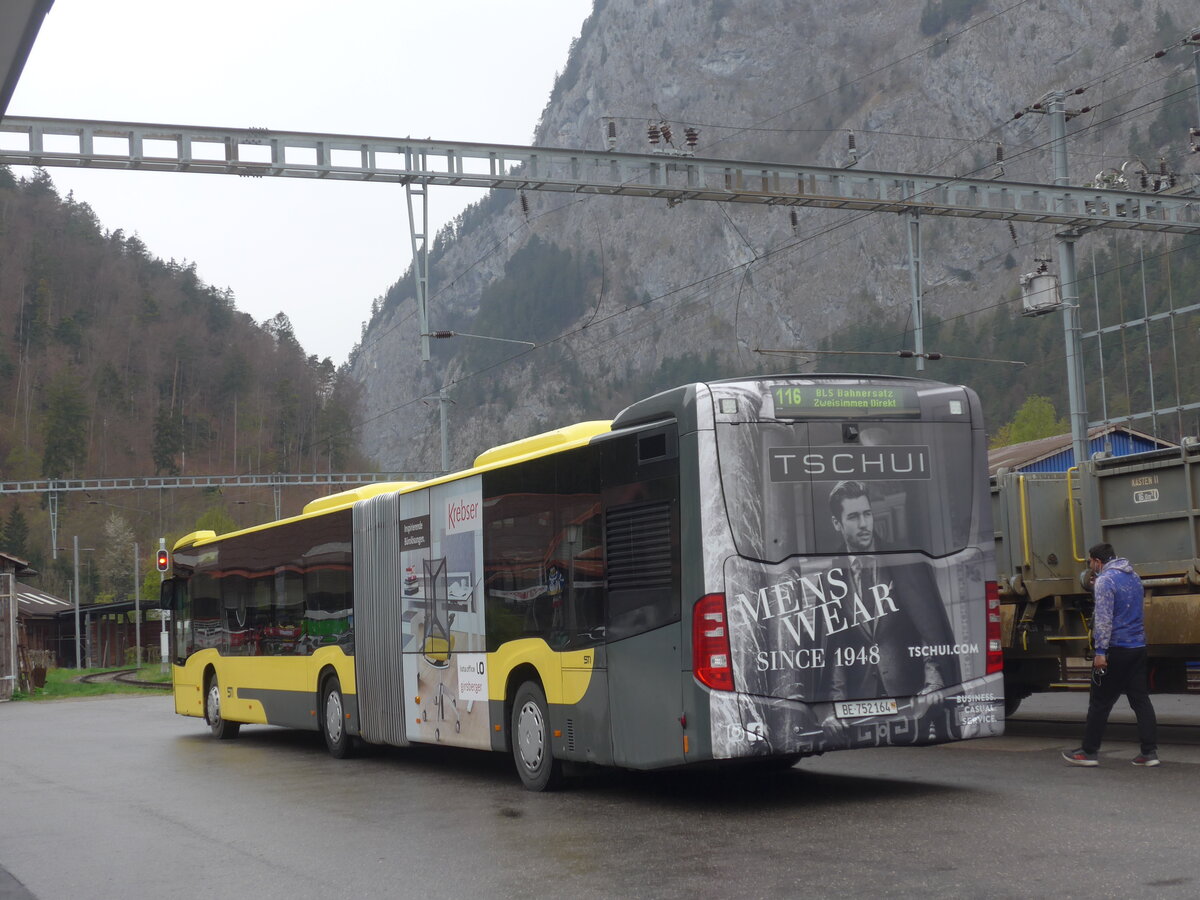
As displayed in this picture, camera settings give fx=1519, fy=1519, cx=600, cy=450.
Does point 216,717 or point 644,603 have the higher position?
point 644,603

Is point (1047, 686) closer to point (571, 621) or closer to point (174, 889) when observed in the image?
point (571, 621)

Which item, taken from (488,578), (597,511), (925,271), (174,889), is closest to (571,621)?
(597,511)

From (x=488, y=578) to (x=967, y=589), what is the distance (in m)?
4.33

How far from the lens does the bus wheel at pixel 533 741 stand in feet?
39.4

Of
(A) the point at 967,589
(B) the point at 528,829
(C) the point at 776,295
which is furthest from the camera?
(C) the point at 776,295

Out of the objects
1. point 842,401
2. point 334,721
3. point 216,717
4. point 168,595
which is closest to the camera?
point 842,401

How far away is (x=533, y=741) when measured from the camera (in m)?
12.3

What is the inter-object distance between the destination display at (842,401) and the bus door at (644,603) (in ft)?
2.70

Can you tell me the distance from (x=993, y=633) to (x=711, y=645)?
224 cm

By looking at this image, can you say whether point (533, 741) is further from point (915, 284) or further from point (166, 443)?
point (166, 443)

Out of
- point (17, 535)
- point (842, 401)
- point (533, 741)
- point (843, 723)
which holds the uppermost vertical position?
point (17, 535)

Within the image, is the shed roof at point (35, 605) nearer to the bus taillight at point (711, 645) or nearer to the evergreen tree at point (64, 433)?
the evergreen tree at point (64, 433)

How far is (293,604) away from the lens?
715 inches

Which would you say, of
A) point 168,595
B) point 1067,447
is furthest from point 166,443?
point 168,595
